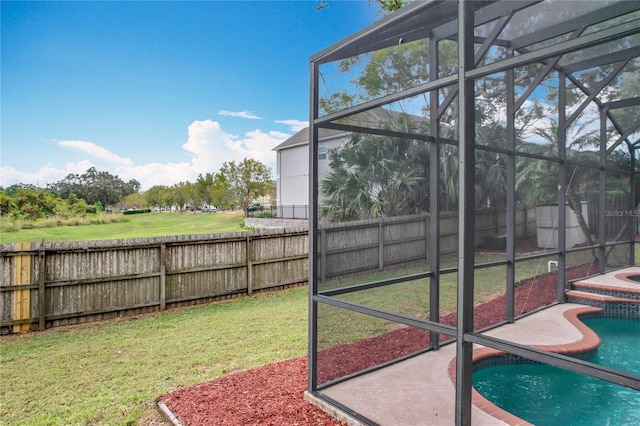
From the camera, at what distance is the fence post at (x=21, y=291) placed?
508 centimetres

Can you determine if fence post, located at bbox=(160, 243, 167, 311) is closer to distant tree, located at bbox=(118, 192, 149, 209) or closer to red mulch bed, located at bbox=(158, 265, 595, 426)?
red mulch bed, located at bbox=(158, 265, 595, 426)

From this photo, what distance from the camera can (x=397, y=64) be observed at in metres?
3.43

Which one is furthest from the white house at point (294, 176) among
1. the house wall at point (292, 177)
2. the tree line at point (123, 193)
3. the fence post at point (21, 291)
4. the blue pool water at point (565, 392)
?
the tree line at point (123, 193)

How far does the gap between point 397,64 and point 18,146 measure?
3709cm

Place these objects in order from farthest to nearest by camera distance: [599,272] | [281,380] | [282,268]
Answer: [282,268] → [599,272] → [281,380]

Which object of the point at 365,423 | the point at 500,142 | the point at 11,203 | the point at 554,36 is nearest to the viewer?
the point at 365,423

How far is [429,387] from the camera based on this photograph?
3.04 metres

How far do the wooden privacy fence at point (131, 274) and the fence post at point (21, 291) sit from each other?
0.03 feet

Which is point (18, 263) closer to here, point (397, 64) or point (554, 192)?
point (397, 64)

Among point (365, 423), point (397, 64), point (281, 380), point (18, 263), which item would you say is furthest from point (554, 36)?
point (18, 263)

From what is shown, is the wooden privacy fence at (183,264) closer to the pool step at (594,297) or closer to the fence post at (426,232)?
the fence post at (426,232)

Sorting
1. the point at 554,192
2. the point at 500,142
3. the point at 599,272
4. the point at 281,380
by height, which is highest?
the point at 500,142

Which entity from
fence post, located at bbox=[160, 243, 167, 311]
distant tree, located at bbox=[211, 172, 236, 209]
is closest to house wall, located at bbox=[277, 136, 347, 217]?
fence post, located at bbox=[160, 243, 167, 311]

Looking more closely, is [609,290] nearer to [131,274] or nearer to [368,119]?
[368,119]
